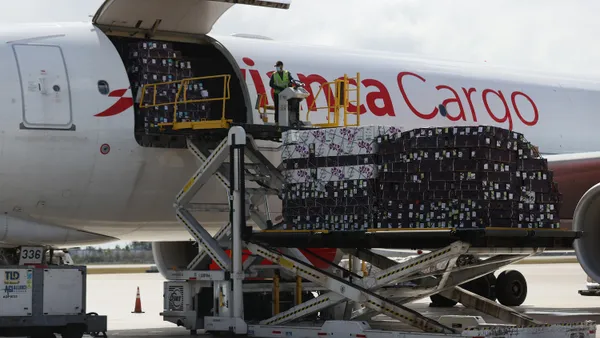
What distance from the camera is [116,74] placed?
14.8 metres

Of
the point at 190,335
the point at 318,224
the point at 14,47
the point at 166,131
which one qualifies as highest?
the point at 14,47

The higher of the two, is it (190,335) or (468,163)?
(468,163)

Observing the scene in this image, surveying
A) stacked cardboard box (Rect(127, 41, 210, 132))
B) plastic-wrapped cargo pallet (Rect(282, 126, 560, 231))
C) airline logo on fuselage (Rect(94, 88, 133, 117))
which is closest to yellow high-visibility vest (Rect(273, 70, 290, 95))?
stacked cardboard box (Rect(127, 41, 210, 132))

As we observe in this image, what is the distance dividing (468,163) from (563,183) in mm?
5878

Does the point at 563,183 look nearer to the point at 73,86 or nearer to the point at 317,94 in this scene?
the point at 317,94

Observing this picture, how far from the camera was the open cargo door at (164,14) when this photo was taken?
15195 mm

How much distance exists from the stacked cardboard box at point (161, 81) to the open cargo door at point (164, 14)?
0.40 m

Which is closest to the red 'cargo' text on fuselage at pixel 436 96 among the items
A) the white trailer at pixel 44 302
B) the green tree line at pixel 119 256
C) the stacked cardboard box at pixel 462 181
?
the stacked cardboard box at pixel 462 181

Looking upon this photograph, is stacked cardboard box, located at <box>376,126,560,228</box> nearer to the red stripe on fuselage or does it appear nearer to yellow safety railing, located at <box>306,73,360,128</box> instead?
yellow safety railing, located at <box>306,73,360,128</box>

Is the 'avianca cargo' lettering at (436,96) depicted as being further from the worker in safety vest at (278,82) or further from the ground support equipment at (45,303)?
the ground support equipment at (45,303)

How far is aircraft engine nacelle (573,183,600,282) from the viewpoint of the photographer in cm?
1521

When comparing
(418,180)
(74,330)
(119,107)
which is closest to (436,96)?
(418,180)

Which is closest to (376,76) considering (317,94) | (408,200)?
(317,94)

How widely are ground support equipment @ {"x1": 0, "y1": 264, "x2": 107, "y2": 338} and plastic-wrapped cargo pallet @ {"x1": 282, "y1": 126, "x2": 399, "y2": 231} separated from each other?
9.30ft
